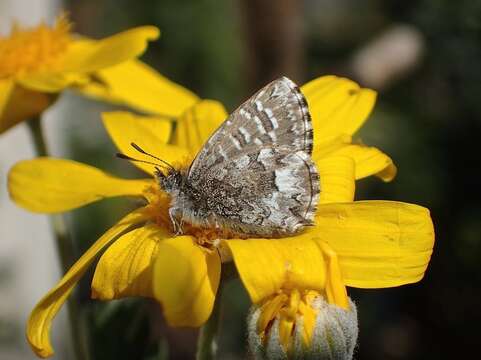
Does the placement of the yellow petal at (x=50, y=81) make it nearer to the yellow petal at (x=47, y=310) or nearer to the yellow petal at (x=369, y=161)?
the yellow petal at (x=47, y=310)

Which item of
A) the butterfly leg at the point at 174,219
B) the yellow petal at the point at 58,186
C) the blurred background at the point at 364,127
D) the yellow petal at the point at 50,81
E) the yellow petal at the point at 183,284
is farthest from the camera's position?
the blurred background at the point at 364,127

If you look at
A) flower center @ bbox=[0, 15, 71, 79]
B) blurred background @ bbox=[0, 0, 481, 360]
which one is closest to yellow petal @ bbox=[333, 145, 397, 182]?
flower center @ bbox=[0, 15, 71, 79]

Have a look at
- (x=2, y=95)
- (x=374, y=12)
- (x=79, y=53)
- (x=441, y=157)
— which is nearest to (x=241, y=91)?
(x=374, y=12)

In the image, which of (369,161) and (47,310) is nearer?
(47,310)

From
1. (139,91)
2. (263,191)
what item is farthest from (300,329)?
(139,91)

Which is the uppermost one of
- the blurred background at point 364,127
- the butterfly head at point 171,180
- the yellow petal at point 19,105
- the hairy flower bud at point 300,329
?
the yellow petal at point 19,105

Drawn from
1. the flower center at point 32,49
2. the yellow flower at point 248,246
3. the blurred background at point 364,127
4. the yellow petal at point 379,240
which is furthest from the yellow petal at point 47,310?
the blurred background at point 364,127

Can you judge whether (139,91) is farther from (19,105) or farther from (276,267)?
(276,267)
